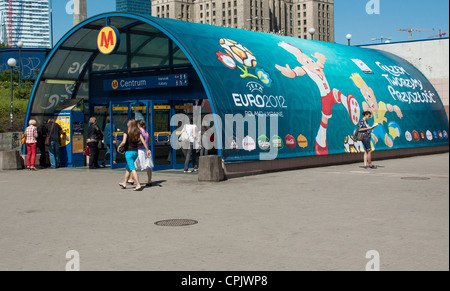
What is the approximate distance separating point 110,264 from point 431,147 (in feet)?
74.3

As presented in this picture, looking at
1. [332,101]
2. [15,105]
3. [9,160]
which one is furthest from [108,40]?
[15,105]

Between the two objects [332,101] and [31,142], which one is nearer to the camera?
[31,142]

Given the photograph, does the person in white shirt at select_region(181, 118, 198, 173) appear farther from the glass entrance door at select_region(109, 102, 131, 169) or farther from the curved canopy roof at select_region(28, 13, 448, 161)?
the glass entrance door at select_region(109, 102, 131, 169)

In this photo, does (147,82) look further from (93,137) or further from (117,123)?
(117,123)

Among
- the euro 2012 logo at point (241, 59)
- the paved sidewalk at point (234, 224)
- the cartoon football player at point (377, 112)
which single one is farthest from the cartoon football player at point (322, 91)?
the paved sidewalk at point (234, 224)

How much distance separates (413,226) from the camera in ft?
29.9

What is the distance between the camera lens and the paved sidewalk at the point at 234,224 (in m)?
7.14

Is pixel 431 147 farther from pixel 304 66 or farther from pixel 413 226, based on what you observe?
pixel 413 226

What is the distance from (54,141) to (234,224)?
13927mm

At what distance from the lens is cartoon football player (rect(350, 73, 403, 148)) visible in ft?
79.3

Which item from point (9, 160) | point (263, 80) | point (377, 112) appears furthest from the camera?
point (377, 112)

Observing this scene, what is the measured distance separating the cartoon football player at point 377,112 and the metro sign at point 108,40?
30.2ft

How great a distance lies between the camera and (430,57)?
30.9 metres

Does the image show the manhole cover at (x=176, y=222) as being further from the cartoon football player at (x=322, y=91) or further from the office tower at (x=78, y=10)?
the office tower at (x=78, y=10)
